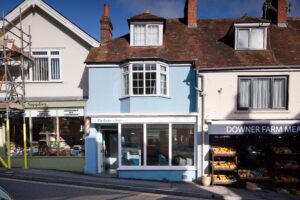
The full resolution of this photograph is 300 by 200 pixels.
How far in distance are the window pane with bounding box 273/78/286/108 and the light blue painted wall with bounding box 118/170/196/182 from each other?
16.2 ft

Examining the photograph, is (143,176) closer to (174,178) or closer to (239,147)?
(174,178)

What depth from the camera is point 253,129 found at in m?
9.59

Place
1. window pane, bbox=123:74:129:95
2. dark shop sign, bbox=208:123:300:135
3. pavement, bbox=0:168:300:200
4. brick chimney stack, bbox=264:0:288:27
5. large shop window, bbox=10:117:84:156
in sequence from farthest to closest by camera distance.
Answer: brick chimney stack, bbox=264:0:288:27
large shop window, bbox=10:117:84:156
window pane, bbox=123:74:129:95
dark shop sign, bbox=208:123:300:135
pavement, bbox=0:168:300:200

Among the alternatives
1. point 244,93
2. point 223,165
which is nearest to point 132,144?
point 223,165

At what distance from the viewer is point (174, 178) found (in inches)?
408

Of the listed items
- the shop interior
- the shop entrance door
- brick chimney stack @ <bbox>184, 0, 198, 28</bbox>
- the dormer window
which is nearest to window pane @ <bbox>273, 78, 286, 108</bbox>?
the shop interior

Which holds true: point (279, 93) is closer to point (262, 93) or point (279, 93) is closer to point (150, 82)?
point (262, 93)

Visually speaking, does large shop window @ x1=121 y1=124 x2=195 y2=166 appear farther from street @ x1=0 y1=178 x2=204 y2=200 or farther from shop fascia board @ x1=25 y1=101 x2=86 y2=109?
shop fascia board @ x1=25 y1=101 x2=86 y2=109

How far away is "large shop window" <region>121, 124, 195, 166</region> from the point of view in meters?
10.6

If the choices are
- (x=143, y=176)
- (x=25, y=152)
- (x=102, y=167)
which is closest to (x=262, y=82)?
(x=143, y=176)

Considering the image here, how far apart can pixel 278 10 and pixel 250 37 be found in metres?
3.53

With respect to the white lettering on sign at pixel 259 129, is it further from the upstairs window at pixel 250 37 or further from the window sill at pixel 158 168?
the upstairs window at pixel 250 37

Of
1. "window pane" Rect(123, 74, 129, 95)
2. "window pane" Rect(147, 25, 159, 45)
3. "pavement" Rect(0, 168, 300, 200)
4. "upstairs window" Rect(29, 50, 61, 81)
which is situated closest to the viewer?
"pavement" Rect(0, 168, 300, 200)

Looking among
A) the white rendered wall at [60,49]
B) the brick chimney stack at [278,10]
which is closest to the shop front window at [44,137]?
the white rendered wall at [60,49]
